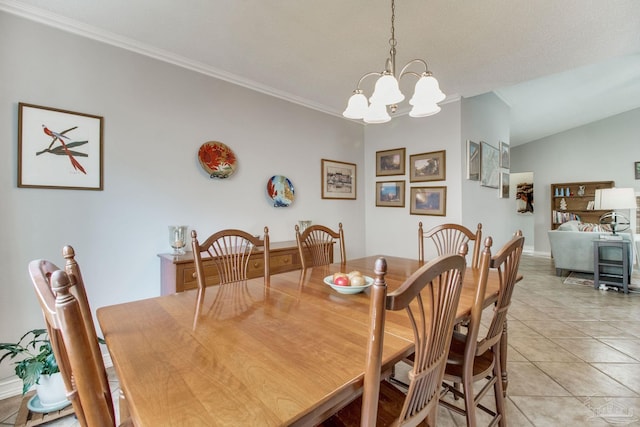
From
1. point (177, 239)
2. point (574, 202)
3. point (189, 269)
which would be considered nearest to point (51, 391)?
point (189, 269)

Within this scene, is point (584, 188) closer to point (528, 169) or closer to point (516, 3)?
point (528, 169)

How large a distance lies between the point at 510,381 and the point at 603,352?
3.48 ft

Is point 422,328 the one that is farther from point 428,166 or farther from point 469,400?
point 428,166

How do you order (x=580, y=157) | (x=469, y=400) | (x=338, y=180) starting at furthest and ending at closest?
(x=580, y=157) < (x=338, y=180) < (x=469, y=400)

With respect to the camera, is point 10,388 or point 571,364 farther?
point 571,364

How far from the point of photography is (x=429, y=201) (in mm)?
3703

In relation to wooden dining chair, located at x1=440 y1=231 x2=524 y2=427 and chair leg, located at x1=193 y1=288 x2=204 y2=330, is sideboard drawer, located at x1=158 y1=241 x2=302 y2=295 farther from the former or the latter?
wooden dining chair, located at x1=440 y1=231 x2=524 y2=427

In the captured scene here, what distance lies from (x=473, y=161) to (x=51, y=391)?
4317mm

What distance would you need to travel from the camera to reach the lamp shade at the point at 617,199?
429 cm

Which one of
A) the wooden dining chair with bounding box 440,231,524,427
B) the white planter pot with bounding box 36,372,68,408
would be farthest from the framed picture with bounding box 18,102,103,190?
the wooden dining chair with bounding box 440,231,524,427

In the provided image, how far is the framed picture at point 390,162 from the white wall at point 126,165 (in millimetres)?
1456

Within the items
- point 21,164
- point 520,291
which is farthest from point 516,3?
point 520,291

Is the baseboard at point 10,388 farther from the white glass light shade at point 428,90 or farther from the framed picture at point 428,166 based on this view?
the framed picture at point 428,166

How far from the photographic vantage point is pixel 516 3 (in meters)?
1.90
